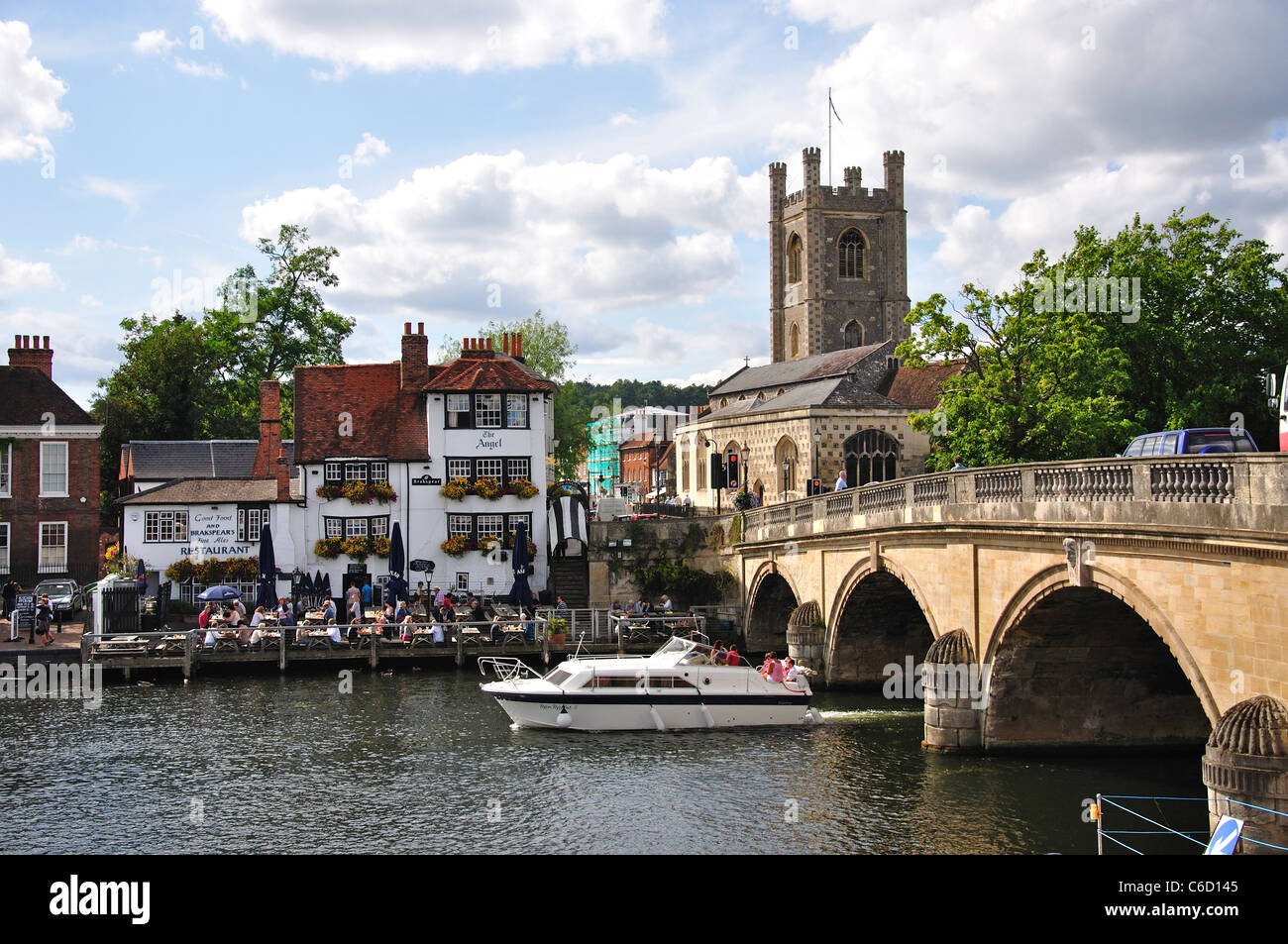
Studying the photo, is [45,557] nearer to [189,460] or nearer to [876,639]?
[189,460]

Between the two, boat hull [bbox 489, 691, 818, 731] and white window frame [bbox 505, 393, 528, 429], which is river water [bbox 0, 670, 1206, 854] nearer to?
boat hull [bbox 489, 691, 818, 731]

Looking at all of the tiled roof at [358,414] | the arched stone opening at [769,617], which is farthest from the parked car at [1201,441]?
the tiled roof at [358,414]

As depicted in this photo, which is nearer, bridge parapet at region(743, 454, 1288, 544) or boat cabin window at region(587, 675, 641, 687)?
bridge parapet at region(743, 454, 1288, 544)

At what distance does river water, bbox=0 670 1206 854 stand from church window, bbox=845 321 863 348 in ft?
196

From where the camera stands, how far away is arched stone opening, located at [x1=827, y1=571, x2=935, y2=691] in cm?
3475

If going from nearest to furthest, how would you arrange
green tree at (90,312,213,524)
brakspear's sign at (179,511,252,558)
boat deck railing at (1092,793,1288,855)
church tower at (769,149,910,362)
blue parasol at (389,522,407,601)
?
1. boat deck railing at (1092,793,1288,855)
2. blue parasol at (389,522,407,601)
3. brakspear's sign at (179,511,252,558)
4. green tree at (90,312,213,524)
5. church tower at (769,149,910,362)

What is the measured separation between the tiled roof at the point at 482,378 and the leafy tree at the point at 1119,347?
15884 mm

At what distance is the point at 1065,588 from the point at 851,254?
70.5m

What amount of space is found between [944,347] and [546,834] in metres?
25.8

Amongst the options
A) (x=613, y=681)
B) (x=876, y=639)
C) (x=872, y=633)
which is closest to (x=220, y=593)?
(x=613, y=681)

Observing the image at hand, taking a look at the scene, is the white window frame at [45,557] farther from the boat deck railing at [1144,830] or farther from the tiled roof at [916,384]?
the boat deck railing at [1144,830]

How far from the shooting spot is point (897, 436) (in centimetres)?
6200

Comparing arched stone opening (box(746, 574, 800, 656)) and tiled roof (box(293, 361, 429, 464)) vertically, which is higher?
tiled roof (box(293, 361, 429, 464))

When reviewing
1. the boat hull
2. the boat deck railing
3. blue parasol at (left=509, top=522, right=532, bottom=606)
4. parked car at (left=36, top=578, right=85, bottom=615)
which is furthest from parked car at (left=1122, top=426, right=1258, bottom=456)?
parked car at (left=36, top=578, right=85, bottom=615)
